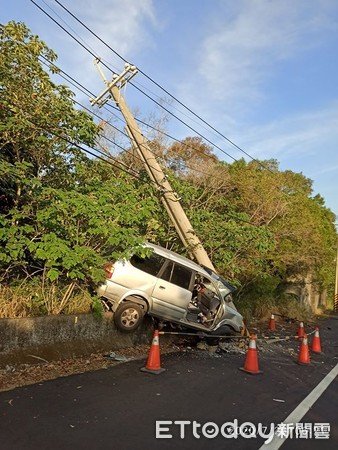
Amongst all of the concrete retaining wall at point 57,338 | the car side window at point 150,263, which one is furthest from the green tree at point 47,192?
the concrete retaining wall at point 57,338

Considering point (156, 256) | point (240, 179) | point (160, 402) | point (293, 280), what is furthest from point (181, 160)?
point (160, 402)

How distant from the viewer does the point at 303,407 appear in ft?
19.6

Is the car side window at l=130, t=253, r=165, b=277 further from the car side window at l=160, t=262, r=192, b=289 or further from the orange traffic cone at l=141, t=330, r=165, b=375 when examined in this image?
the orange traffic cone at l=141, t=330, r=165, b=375

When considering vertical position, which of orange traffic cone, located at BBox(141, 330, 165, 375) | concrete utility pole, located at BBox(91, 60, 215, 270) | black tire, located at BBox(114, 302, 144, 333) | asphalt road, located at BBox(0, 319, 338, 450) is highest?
concrete utility pole, located at BBox(91, 60, 215, 270)

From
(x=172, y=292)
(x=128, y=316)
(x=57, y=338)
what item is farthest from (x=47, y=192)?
(x=172, y=292)

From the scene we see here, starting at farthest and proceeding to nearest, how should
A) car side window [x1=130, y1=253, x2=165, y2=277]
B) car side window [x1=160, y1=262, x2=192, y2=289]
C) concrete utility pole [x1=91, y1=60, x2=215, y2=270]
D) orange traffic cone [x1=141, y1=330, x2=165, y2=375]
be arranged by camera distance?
1. concrete utility pole [x1=91, y1=60, x2=215, y2=270]
2. car side window [x1=160, y1=262, x2=192, y2=289]
3. car side window [x1=130, y1=253, x2=165, y2=277]
4. orange traffic cone [x1=141, y1=330, x2=165, y2=375]

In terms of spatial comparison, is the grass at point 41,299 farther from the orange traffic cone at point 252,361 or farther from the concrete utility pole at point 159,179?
the concrete utility pole at point 159,179

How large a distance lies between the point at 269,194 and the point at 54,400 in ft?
54.8

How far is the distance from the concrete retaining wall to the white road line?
4005 millimetres

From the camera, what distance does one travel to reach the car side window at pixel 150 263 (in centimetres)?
908

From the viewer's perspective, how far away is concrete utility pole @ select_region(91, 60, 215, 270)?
42.2ft

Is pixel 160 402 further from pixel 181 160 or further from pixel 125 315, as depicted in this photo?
pixel 181 160

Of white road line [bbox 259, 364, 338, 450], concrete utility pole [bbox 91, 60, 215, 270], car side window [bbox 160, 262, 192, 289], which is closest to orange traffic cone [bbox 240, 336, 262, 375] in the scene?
white road line [bbox 259, 364, 338, 450]

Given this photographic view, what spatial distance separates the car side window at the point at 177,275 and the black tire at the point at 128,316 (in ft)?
3.21
